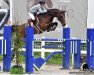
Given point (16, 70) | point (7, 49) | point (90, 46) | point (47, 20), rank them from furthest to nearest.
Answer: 1. point (47, 20)
2. point (90, 46)
3. point (7, 49)
4. point (16, 70)

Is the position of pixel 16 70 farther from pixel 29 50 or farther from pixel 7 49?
pixel 7 49

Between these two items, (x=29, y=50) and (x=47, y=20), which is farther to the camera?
(x=47, y=20)

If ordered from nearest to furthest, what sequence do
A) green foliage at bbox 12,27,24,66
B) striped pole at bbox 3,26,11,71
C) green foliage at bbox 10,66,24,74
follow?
green foliage at bbox 10,66,24,74, green foliage at bbox 12,27,24,66, striped pole at bbox 3,26,11,71

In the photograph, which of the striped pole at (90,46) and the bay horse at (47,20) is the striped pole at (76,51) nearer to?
the striped pole at (90,46)

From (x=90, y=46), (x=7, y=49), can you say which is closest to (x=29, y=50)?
(x=7, y=49)

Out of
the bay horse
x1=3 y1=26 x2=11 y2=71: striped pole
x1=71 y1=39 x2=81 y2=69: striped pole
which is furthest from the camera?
the bay horse

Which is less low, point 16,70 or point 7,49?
point 7,49

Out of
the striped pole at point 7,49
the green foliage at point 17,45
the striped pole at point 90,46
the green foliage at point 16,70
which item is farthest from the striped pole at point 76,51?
the green foliage at point 16,70

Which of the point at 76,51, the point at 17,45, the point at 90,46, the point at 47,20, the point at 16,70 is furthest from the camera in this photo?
the point at 47,20

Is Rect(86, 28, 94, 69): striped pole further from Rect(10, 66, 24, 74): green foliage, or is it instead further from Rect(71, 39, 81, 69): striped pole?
Rect(10, 66, 24, 74): green foliage

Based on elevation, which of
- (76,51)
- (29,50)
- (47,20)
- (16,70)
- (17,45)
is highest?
(47,20)

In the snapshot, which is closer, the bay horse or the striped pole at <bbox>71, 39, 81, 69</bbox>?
the striped pole at <bbox>71, 39, 81, 69</bbox>

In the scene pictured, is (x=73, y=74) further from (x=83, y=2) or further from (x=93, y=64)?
(x=83, y=2)

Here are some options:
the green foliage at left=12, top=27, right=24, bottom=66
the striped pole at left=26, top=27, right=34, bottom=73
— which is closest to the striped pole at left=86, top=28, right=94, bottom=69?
the striped pole at left=26, top=27, right=34, bottom=73
